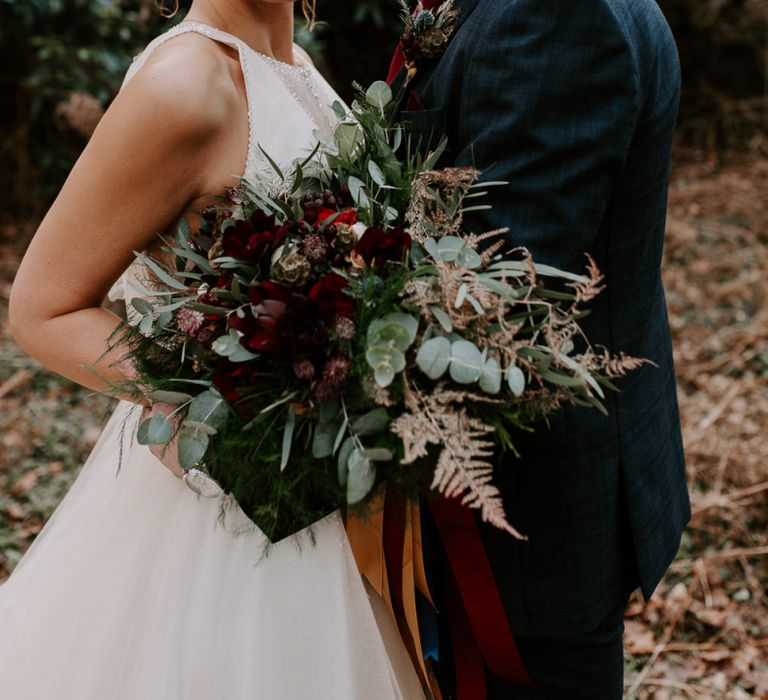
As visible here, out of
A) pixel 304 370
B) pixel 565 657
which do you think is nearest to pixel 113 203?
pixel 304 370

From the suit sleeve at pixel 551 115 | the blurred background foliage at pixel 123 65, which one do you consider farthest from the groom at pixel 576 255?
the blurred background foliage at pixel 123 65

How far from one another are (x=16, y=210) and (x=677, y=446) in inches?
235

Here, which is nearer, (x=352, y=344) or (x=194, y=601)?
(x=352, y=344)

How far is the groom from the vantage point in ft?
4.29

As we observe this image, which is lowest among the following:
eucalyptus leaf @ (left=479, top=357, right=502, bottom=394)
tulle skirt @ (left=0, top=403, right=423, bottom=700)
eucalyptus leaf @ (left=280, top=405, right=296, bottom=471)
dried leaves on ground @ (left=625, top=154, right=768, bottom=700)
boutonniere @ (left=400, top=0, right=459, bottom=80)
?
dried leaves on ground @ (left=625, top=154, right=768, bottom=700)

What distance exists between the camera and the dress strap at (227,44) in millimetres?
1547

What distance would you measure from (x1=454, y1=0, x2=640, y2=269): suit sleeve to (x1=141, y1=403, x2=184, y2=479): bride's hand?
0.62 m

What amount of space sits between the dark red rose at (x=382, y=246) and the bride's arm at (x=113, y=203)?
1.37 feet

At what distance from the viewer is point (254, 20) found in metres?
1.77

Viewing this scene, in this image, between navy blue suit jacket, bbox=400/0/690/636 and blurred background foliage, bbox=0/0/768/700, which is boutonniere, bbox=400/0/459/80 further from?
blurred background foliage, bbox=0/0/768/700

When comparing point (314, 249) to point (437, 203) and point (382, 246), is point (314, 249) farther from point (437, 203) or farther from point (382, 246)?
point (437, 203)

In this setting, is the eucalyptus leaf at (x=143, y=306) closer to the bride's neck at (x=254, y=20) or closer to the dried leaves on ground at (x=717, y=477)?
Result: the bride's neck at (x=254, y=20)

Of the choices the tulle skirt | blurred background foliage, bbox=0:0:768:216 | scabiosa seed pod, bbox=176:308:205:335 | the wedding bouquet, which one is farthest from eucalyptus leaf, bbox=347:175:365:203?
blurred background foliage, bbox=0:0:768:216

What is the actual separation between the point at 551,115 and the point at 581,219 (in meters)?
0.17
